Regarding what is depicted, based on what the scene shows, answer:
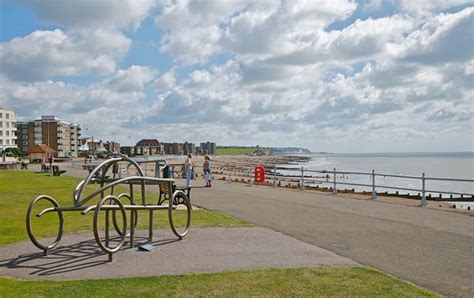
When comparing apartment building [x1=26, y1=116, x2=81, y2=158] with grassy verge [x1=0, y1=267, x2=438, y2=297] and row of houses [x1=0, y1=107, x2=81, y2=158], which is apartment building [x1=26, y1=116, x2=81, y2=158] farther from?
grassy verge [x1=0, y1=267, x2=438, y2=297]

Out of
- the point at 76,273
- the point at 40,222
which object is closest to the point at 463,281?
the point at 76,273

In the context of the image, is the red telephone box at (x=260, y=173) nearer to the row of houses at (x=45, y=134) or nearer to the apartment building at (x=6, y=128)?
the apartment building at (x=6, y=128)

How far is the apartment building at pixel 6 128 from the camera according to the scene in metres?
118

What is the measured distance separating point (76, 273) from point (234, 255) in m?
2.41

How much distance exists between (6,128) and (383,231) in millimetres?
125538

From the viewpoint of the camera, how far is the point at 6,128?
120m

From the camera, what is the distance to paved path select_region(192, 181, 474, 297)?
691 centimetres

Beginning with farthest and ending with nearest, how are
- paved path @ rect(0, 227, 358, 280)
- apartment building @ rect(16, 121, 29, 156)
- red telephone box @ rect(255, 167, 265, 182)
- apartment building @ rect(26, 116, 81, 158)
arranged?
apartment building @ rect(16, 121, 29, 156)
apartment building @ rect(26, 116, 81, 158)
red telephone box @ rect(255, 167, 265, 182)
paved path @ rect(0, 227, 358, 280)

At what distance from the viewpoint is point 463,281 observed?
6379mm

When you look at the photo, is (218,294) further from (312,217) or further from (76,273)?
(312,217)

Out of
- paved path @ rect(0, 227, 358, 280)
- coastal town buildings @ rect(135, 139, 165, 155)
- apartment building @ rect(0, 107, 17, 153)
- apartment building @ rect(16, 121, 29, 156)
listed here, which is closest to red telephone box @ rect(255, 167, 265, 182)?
paved path @ rect(0, 227, 358, 280)

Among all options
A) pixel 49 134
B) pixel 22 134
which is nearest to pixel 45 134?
pixel 49 134

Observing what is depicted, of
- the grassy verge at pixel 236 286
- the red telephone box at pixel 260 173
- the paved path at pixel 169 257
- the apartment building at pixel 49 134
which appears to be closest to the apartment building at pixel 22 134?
the apartment building at pixel 49 134

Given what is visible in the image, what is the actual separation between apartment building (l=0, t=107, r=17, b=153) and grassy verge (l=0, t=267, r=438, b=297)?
404 ft
